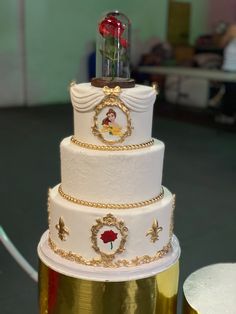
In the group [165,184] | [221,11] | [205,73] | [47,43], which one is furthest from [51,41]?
[165,184]

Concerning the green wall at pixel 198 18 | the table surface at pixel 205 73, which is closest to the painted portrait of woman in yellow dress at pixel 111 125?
the table surface at pixel 205 73

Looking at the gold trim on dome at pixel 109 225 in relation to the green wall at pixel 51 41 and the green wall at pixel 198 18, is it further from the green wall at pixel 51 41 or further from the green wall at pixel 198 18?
the green wall at pixel 198 18

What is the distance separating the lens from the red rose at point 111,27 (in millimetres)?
1197

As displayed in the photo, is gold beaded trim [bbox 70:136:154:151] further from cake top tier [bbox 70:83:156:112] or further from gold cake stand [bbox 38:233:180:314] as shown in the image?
gold cake stand [bbox 38:233:180:314]

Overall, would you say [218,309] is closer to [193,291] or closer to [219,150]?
[193,291]

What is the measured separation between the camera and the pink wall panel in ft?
25.6

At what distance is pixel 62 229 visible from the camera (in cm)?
118

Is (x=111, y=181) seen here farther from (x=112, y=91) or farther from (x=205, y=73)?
(x=205, y=73)

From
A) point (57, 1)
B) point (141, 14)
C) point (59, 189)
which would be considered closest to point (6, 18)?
point (57, 1)

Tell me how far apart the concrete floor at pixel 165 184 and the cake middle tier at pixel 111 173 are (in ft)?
3.15

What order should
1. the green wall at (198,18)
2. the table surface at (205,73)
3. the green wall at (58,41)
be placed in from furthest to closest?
1. the green wall at (198,18)
2. the green wall at (58,41)
3. the table surface at (205,73)

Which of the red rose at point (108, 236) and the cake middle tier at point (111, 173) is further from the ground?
the cake middle tier at point (111, 173)

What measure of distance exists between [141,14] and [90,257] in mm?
6478

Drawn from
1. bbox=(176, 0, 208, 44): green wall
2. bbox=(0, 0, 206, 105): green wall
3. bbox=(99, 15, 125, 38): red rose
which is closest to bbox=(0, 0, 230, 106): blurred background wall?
bbox=(0, 0, 206, 105): green wall
